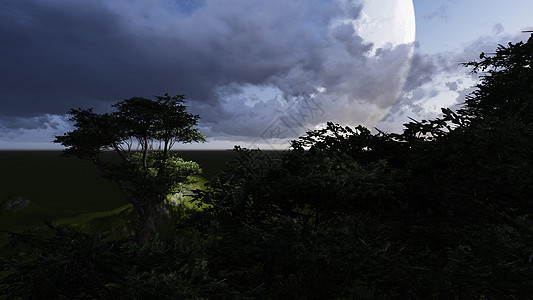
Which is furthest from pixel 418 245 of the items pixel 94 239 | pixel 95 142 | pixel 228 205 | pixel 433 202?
pixel 95 142

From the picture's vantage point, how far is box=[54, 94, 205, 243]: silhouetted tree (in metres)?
18.2

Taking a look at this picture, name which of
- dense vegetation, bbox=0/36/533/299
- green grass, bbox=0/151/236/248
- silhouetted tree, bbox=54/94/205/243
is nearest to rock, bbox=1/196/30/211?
green grass, bbox=0/151/236/248

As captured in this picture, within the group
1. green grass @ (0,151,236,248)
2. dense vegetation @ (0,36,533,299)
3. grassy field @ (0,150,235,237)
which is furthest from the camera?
grassy field @ (0,150,235,237)

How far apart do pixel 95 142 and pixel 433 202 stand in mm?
20348

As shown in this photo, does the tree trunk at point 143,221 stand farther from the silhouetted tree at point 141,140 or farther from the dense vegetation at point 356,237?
the dense vegetation at point 356,237

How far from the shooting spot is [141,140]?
20.0 metres

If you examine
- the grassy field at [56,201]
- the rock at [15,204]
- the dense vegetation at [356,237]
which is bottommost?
the grassy field at [56,201]

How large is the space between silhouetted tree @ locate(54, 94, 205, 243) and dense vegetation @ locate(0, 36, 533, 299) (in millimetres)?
14833

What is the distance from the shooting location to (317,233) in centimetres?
404

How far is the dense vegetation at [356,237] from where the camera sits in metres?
3.00

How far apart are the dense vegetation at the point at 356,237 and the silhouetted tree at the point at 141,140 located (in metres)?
14.8

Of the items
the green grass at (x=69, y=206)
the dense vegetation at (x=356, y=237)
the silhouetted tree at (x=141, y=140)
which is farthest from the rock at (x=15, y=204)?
the dense vegetation at (x=356, y=237)

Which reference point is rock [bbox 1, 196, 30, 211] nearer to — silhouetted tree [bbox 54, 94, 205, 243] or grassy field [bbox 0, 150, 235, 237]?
grassy field [bbox 0, 150, 235, 237]

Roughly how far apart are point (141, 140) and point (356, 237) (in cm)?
1936
